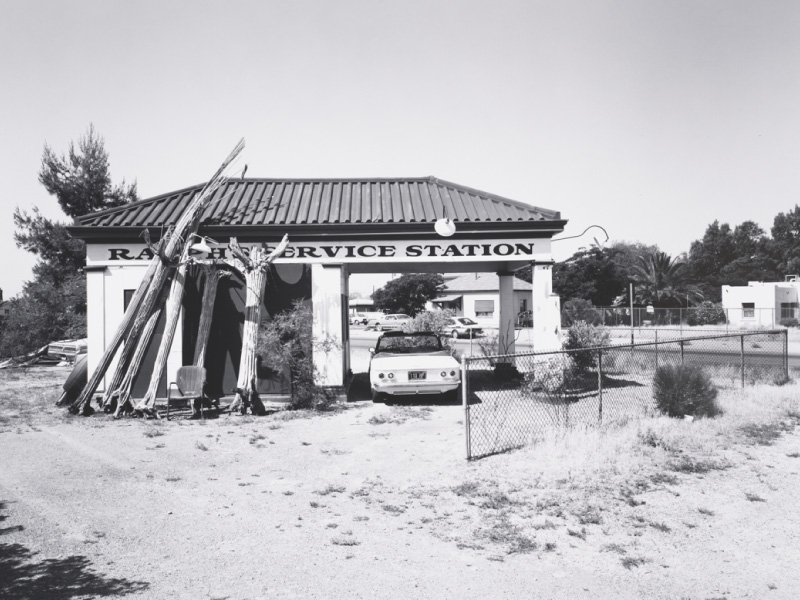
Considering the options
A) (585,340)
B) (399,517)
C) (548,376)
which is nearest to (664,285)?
(585,340)

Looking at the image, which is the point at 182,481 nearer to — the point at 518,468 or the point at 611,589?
the point at 518,468

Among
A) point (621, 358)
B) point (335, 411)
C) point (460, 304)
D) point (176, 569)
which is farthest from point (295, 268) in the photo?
point (460, 304)

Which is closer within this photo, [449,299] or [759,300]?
[759,300]

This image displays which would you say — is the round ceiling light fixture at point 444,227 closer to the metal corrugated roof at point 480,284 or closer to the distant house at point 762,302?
the distant house at point 762,302

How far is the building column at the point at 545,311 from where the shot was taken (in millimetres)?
13539

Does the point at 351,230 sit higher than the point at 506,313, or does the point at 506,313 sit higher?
the point at 351,230

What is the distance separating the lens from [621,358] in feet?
66.8

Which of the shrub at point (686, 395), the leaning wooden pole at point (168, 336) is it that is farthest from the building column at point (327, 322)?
the shrub at point (686, 395)

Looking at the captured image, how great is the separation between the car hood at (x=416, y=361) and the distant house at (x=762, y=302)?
37568mm

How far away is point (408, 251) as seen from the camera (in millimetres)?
13828

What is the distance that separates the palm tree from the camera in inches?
2056

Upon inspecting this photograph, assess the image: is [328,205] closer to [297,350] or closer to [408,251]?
[408,251]

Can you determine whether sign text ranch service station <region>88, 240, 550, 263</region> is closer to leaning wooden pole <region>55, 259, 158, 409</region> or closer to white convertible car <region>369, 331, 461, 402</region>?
leaning wooden pole <region>55, 259, 158, 409</region>

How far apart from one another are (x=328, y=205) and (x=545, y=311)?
18.2 feet
